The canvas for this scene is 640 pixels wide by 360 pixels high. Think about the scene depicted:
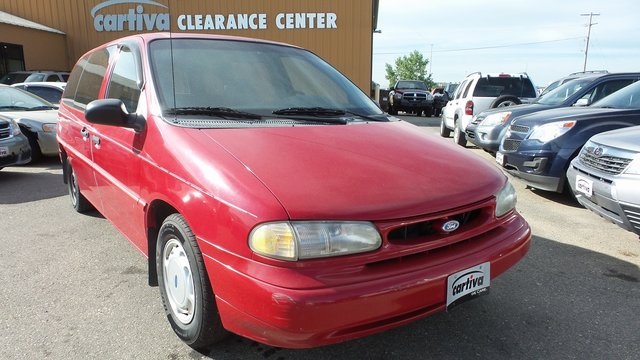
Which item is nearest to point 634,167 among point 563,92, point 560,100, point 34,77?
point 560,100

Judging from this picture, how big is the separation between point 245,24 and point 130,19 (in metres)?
4.85

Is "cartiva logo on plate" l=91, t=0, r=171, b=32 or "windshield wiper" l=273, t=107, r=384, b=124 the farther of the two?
"cartiva logo on plate" l=91, t=0, r=171, b=32

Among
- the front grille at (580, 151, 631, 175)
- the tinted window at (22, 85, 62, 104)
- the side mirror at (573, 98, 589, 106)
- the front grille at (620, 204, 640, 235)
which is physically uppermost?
the side mirror at (573, 98, 589, 106)

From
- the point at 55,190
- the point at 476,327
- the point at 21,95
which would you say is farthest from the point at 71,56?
the point at 476,327

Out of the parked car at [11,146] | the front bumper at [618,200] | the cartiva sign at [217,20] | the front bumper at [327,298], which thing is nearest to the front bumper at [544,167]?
the front bumper at [618,200]

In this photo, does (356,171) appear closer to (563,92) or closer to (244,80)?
(244,80)

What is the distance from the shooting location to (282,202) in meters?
1.88

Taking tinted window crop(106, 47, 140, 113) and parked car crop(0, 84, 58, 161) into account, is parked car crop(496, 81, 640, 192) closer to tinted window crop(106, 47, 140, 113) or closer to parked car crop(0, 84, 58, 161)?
tinted window crop(106, 47, 140, 113)

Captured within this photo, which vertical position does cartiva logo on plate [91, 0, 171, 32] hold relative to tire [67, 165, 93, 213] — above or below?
above

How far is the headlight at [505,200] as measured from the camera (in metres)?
2.41

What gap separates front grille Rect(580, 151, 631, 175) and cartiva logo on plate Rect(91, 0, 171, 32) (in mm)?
18009

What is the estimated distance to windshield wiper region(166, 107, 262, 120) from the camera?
2.59 meters

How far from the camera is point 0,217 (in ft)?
16.1

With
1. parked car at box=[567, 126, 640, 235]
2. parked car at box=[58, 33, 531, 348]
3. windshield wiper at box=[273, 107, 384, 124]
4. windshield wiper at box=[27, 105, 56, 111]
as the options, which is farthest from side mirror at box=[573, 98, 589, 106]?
windshield wiper at box=[27, 105, 56, 111]
